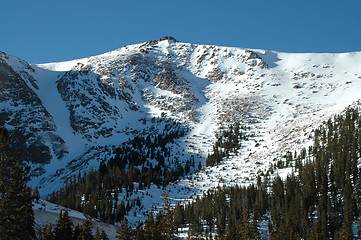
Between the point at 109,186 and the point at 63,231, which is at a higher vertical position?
the point at 109,186

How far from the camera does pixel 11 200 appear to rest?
2989 centimetres

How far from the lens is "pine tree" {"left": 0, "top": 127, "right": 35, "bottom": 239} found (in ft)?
97.0

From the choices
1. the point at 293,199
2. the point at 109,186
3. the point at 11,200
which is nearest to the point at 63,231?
the point at 11,200

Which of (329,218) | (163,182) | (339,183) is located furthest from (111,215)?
(339,183)

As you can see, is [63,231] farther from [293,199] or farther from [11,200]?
[293,199]

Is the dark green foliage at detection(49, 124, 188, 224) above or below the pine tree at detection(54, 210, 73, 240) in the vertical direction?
above

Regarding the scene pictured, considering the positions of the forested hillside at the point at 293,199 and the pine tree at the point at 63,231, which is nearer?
the pine tree at the point at 63,231

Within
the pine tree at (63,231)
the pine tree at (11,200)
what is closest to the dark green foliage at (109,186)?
the pine tree at (63,231)

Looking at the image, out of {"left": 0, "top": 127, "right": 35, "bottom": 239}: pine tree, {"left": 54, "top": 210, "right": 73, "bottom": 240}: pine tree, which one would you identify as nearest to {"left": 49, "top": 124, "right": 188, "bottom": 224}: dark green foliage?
{"left": 54, "top": 210, "right": 73, "bottom": 240}: pine tree

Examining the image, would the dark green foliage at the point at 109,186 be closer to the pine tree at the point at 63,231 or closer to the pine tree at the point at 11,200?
the pine tree at the point at 63,231

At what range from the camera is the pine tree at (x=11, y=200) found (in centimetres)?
2956

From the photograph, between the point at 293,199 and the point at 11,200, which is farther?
the point at 293,199

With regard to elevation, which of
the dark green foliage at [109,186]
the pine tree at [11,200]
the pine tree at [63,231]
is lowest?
the pine tree at [63,231]

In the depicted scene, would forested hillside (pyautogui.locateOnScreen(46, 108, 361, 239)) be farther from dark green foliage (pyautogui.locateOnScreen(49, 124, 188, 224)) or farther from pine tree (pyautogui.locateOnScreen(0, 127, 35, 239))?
pine tree (pyautogui.locateOnScreen(0, 127, 35, 239))
